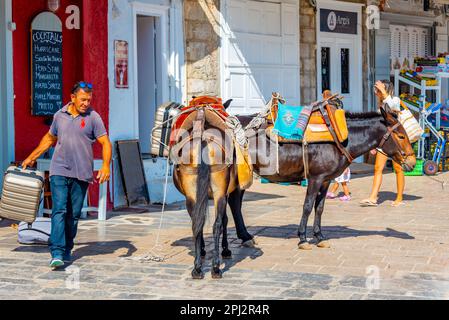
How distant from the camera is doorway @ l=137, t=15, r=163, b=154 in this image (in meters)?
13.0

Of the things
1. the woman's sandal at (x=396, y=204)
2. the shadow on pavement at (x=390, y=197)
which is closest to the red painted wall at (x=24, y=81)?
the woman's sandal at (x=396, y=204)

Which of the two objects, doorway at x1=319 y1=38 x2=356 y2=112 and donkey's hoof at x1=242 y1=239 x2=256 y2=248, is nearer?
donkey's hoof at x1=242 y1=239 x2=256 y2=248

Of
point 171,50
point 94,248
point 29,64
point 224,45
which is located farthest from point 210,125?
point 224,45

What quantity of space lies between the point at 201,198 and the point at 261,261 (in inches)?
47.3

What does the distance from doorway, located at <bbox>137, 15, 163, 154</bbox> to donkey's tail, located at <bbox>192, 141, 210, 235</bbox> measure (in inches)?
230

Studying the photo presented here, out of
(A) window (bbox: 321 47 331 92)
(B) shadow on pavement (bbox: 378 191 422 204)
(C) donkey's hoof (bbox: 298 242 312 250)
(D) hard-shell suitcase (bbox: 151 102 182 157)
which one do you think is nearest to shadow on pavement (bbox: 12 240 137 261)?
(D) hard-shell suitcase (bbox: 151 102 182 157)

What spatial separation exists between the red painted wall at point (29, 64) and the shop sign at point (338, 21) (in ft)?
22.6

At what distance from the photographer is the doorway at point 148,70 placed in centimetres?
1296

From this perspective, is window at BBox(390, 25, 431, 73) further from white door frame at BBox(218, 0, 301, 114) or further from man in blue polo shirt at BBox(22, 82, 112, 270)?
man in blue polo shirt at BBox(22, 82, 112, 270)

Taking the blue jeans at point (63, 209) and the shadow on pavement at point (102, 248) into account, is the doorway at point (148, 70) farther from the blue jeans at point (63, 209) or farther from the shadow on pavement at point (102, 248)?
the blue jeans at point (63, 209)

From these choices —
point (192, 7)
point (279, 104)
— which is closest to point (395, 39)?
point (192, 7)

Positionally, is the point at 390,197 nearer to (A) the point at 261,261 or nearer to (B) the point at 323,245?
(B) the point at 323,245

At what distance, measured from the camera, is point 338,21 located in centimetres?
1747

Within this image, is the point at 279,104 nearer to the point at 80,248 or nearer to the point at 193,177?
the point at 193,177
